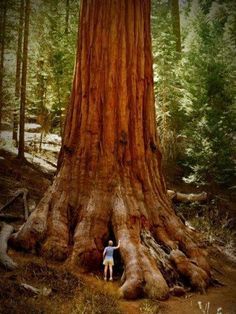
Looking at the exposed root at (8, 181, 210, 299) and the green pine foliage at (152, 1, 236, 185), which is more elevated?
the green pine foliage at (152, 1, 236, 185)

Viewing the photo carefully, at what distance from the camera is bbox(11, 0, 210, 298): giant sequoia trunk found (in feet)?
19.4

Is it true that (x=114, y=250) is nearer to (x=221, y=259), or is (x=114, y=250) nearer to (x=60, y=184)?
(x=60, y=184)

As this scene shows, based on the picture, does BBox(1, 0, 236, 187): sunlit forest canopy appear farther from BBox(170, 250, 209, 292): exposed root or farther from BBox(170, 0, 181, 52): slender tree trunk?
BBox(170, 250, 209, 292): exposed root

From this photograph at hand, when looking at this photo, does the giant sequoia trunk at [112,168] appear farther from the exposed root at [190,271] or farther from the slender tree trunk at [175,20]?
the slender tree trunk at [175,20]

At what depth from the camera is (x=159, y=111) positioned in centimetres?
1625

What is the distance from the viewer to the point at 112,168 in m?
6.62

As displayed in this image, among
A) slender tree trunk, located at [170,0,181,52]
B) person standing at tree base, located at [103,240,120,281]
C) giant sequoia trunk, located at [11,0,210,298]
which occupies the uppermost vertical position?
slender tree trunk, located at [170,0,181,52]

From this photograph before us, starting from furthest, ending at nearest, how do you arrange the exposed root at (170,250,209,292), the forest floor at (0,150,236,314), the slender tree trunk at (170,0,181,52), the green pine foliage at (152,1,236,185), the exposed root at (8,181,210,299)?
the slender tree trunk at (170,0,181,52)
the green pine foliage at (152,1,236,185)
the exposed root at (170,250,209,292)
the exposed root at (8,181,210,299)
the forest floor at (0,150,236,314)

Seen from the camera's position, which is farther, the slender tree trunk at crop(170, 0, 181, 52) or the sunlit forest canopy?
the slender tree trunk at crop(170, 0, 181, 52)

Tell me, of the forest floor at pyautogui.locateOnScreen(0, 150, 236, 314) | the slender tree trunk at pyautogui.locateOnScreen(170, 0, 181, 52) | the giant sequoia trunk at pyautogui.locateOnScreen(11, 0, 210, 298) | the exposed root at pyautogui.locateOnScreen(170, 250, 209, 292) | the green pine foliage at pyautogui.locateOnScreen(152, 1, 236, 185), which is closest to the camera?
the forest floor at pyautogui.locateOnScreen(0, 150, 236, 314)

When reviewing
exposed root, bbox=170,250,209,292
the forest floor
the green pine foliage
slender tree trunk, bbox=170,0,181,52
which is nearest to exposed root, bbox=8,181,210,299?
exposed root, bbox=170,250,209,292

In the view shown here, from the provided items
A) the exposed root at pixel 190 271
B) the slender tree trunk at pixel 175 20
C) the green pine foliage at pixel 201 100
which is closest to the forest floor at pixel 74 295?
the exposed root at pixel 190 271

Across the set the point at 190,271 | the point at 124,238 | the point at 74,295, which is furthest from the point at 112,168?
the point at 74,295

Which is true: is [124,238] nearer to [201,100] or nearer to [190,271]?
[190,271]
